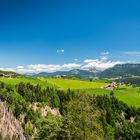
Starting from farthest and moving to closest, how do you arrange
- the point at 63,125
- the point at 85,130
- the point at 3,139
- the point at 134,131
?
the point at 3,139
the point at 134,131
the point at 63,125
the point at 85,130

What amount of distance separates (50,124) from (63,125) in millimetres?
9442

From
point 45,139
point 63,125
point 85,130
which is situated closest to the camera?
point 85,130

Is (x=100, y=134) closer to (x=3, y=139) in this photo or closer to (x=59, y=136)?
(x=59, y=136)

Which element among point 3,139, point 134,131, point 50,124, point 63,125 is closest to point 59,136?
point 63,125

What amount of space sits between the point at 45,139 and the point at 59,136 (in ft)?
19.1

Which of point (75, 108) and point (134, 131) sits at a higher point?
point (75, 108)

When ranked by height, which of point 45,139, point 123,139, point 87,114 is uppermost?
point 87,114

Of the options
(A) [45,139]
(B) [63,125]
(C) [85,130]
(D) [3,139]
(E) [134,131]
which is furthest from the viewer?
(D) [3,139]

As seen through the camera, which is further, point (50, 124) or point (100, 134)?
point (50, 124)

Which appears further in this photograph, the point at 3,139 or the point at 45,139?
the point at 3,139

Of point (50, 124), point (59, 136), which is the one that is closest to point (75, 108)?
point (59, 136)

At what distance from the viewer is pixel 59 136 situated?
278ft

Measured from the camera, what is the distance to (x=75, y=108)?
79875 millimetres

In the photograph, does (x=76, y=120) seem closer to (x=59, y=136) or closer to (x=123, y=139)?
(x=59, y=136)
